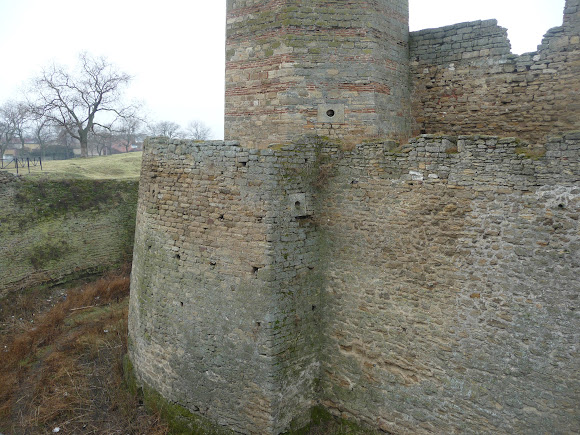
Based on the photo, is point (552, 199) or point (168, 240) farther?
point (168, 240)

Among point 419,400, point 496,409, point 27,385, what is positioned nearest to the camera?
point 496,409

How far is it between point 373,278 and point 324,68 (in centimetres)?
346

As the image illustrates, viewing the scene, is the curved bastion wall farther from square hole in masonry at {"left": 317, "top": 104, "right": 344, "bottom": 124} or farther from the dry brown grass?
the dry brown grass

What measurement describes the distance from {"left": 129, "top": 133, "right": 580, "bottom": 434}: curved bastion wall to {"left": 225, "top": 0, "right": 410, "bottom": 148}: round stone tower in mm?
789

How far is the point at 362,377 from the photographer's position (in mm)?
6746

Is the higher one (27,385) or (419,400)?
(419,400)

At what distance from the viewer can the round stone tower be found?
7.30 metres

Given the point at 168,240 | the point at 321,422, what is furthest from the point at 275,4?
the point at 321,422

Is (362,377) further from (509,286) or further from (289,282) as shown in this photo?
(509,286)

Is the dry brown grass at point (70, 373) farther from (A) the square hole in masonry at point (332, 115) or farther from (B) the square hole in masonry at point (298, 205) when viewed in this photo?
(A) the square hole in masonry at point (332, 115)

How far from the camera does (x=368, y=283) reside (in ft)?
21.7

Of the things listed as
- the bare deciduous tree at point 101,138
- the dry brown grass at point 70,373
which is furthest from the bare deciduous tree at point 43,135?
the dry brown grass at point 70,373

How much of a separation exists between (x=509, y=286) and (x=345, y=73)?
13.4ft

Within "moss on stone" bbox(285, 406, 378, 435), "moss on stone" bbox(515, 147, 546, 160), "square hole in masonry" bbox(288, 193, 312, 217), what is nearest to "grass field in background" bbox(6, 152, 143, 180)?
"square hole in masonry" bbox(288, 193, 312, 217)
